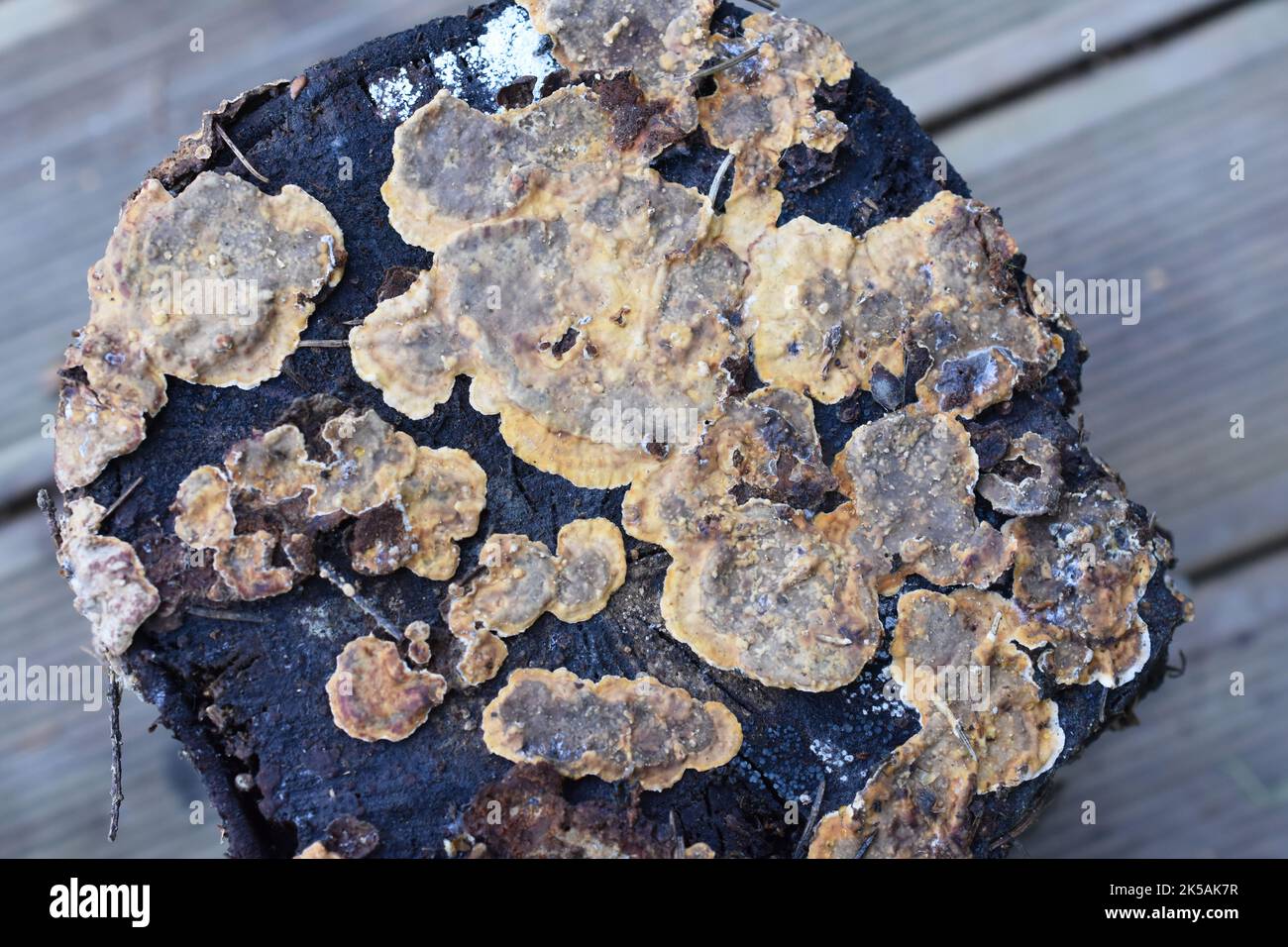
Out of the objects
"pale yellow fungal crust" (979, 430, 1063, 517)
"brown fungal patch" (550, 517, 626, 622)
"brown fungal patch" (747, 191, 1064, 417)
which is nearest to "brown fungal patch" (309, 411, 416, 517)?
"brown fungal patch" (550, 517, 626, 622)

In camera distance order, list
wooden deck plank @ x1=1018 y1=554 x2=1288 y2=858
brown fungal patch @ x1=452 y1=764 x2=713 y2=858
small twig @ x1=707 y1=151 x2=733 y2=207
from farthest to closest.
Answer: wooden deck plank @ x1=1018 y1=554 x2=1288 y2=858
small twig @ x1=707 y1=151 x2=733 y2=207
brown fungal patch @ x1=452 y1=764 x2=713 y2=858

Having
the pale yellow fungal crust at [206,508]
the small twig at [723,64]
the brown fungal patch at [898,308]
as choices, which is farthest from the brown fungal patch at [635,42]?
the pale yellow fungal crust at [206,508]

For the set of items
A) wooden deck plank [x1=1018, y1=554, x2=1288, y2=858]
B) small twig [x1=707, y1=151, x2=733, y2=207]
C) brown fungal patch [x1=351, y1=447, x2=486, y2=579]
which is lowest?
wooden deck plank [x1=1018, y1=554, x2=1288, y2=858]

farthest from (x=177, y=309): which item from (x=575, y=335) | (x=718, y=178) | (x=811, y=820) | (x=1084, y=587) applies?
(x=1084, y=587)

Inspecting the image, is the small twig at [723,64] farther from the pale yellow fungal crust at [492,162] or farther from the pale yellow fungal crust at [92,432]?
the pale yellow fungal crust at [92,432]

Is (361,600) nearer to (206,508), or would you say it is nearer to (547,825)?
(206,508)

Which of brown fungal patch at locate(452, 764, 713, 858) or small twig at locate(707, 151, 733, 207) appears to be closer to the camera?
brown fungal patch at locate(452, 764, 713, 858)

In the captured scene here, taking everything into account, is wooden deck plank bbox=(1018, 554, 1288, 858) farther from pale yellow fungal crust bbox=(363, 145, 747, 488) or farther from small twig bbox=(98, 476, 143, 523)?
small twig bbox=(98, 476, 143, 523)
